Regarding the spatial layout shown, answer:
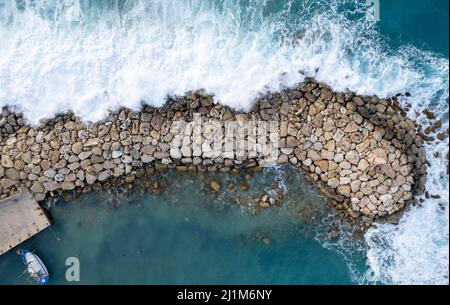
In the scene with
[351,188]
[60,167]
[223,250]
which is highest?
[60,167]

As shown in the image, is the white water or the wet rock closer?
the white water

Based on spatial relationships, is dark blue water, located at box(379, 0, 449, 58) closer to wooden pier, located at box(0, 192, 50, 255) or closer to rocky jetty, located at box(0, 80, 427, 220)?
rocky jetty, located at box(0, 80, 427, 220)

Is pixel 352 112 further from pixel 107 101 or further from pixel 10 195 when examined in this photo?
pixel 10 195

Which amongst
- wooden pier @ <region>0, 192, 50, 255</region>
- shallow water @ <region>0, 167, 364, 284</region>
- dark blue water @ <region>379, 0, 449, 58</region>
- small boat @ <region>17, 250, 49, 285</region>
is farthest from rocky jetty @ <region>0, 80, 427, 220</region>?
dark blue water @ <region>379, 0, 449, 58</region>

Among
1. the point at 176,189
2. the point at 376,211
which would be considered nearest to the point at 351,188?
the point at 376,211

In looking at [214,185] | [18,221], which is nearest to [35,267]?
[18,221]

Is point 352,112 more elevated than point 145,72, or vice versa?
point 145,72
